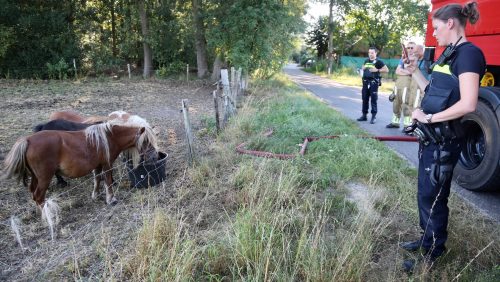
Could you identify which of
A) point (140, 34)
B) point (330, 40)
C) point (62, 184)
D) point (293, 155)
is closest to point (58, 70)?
point (140, 34)

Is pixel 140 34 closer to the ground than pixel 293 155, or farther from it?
farther from it

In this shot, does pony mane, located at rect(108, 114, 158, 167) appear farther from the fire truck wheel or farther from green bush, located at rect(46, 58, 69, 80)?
green bush, located at rect(46, 58, 69, 80)

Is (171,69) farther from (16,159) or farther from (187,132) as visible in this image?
(16,159)

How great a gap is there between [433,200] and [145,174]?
3.37 metres

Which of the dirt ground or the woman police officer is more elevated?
the woman police officer

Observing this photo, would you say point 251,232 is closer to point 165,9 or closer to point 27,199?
point 27,199

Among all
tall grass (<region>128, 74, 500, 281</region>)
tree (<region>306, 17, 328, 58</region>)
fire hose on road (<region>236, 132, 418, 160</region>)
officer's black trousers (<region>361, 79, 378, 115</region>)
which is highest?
tree (<region>306, 17, 328, 58</region>)

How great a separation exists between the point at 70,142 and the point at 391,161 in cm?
433

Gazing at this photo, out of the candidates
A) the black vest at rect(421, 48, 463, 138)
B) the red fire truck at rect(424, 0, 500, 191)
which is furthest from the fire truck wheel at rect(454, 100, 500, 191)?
the black vest at rect(421, 48, 463, 138)

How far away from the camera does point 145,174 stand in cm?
445

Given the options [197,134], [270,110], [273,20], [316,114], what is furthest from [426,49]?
[273,20]

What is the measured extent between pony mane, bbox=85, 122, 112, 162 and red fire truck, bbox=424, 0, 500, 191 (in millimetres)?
4239

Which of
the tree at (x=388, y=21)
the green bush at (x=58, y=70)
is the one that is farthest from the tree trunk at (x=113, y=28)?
the tree at (x=388, y=21)

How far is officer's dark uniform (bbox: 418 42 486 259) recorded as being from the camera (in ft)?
7.22
